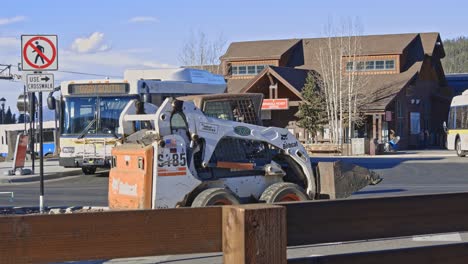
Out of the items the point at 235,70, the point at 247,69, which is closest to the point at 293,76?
the point at 247,69

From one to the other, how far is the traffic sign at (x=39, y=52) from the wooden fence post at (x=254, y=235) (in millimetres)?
10803

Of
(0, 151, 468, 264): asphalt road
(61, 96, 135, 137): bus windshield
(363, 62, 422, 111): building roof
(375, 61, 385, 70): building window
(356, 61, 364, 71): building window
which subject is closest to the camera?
(0, 151, 468, 264): asphalt road

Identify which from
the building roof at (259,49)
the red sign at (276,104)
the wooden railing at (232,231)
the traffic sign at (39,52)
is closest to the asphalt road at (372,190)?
the traffic sign at (39,52)

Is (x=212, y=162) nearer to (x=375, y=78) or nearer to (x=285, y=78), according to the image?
(x=285, y=78)

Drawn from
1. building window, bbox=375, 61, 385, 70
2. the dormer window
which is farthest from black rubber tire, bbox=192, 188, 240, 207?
building window, bbox=375, 61, 385, 70

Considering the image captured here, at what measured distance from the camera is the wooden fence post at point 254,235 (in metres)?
3.74

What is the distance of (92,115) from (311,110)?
2781cm

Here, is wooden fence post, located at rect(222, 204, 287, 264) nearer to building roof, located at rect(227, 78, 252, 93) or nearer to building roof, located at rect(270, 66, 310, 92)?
building roof, located at rect(270, 66, 310, 92)

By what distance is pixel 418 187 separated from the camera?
20.5 metres

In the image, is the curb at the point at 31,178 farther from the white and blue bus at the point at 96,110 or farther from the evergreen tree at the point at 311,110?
the evergreen tree at the point at 311,110

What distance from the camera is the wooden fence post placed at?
147 inches

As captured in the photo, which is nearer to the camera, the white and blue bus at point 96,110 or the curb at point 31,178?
the white and blue bus at point 96,110

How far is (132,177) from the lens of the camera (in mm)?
10969

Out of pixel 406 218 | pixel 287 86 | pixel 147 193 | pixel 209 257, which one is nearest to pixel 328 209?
pixel 406 218
